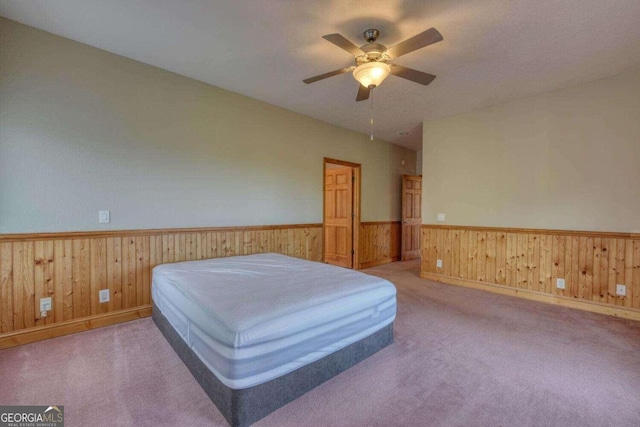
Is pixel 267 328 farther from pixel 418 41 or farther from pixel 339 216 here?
pixel 339 216

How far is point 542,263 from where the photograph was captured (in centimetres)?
357

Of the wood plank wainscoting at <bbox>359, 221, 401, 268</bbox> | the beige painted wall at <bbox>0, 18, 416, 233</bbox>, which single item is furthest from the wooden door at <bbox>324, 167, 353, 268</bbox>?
the beige painted wall at <bbox>0, 18, 416, 233</bbox>

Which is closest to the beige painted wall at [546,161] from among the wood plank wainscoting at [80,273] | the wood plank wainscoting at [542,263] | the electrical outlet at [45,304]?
the wood plank wainscoting at [542,263]

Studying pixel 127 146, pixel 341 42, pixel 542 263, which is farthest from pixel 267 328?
pixel 542 263

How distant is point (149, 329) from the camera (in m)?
2.64

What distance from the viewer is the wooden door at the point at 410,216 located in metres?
6.17

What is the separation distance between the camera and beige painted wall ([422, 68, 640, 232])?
9.97ft

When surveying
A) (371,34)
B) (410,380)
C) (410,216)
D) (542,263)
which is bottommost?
(410,380)

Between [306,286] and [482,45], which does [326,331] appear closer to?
[306,286]

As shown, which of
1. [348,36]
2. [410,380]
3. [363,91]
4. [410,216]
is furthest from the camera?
[410,216]

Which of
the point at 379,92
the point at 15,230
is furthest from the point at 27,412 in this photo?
the point at 379,92

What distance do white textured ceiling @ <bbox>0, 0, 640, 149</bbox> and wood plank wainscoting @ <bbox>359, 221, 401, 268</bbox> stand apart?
111 inches

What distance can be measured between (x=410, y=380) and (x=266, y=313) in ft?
3.66

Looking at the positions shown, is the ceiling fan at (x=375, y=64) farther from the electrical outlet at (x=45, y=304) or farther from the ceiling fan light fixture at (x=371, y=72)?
the electrical outlet at (x=45, y=304)
